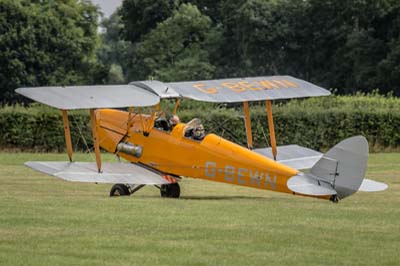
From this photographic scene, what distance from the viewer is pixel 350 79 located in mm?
68812

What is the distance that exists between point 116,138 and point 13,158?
12.4m

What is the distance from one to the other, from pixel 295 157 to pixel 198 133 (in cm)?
293

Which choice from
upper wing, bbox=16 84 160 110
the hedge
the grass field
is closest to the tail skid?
the grass field

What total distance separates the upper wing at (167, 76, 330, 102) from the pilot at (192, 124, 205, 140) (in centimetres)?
55

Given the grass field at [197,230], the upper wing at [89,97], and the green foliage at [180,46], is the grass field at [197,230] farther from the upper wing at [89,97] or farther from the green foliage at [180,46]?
the green foliage at [180,46]

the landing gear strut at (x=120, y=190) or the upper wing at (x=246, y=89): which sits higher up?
the upper wing at (x=246, y=89)

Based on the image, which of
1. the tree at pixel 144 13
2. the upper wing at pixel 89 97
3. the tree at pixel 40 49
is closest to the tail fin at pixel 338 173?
the upper wing at pixel 89 97

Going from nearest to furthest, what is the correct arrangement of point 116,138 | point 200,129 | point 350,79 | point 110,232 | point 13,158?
1. point 110,232
2. point 200,129
3. point 116,138
4. point 13,158
5. point 350,79

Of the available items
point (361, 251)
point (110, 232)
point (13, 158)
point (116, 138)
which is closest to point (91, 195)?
point (116, 138)

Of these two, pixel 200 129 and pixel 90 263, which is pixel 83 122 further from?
pixel 90 263

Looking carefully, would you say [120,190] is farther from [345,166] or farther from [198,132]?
[345,166]

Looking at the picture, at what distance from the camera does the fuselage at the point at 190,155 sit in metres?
19.5

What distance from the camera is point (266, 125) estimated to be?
37.5 metres

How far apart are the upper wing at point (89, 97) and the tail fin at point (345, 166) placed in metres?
3.11
